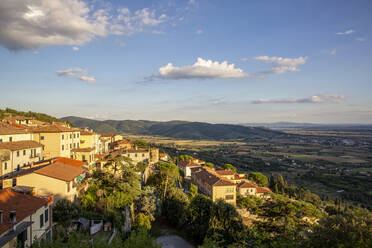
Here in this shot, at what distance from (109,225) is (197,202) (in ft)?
38.8

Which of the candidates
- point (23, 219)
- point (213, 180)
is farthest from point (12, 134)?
point (213, 180)

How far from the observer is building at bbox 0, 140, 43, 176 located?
27.8 meters

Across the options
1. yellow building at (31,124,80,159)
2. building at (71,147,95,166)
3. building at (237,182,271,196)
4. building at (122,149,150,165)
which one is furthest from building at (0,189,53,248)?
building at (237,182,271,196)

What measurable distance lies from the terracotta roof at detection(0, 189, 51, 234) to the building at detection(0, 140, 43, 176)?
576 inches

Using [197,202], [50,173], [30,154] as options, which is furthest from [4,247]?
[30,154]

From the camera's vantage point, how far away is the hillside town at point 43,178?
1438cm

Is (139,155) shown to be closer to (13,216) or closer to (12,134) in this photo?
(12,134)

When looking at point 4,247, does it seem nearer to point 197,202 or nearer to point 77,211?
point 77,211

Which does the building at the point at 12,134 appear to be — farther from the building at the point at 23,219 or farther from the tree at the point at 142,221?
the tree at the point at 142,221

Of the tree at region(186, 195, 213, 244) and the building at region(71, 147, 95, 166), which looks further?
the building at region(71, 147, 95, 166)

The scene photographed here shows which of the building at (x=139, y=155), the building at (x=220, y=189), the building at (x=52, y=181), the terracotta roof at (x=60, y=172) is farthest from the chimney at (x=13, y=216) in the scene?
the building at (x=139, y=155)

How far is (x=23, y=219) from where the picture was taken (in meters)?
14.1

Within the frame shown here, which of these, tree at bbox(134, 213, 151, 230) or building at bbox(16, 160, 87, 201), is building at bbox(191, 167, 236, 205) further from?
building at bbox(16, 160, 87, 201)

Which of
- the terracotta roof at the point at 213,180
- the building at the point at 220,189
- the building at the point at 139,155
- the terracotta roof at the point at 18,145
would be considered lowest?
the building at the point at 220,189
